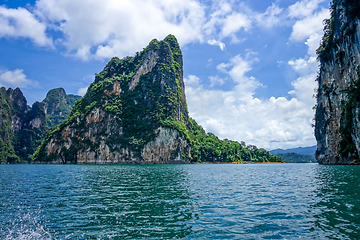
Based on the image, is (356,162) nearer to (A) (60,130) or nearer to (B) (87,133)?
(B) (87,133)

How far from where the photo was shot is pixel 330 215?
11.8 meters

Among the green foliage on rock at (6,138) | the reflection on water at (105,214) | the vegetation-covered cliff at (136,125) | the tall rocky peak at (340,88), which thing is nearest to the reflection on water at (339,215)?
the reflection on water at (105,214)

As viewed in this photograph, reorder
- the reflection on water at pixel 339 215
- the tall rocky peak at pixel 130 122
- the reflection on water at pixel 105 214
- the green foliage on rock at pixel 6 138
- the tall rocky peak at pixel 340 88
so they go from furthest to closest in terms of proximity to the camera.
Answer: the green foliage on rock at pixel 6 138 < the tall rocky peak at pixel 130 122 < the tall rocky peak at pixel 340 88 < the reflection on water at pixel 105 214 < the reflection on water at pixel 339 215

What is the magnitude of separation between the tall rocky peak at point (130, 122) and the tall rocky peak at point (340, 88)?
7736 cm

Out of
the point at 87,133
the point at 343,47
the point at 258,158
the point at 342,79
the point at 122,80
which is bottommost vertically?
the point at 258,158

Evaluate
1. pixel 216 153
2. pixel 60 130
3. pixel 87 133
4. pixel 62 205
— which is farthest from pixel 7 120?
pixel 62 205

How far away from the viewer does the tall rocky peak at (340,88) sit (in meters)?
52.2

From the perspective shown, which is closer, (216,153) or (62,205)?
(62,205)

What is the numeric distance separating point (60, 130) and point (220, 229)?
156 meters

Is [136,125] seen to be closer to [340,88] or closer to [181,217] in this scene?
[340,88]

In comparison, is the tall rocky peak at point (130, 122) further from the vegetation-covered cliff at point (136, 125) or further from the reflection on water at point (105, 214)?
the reflection on water at point (105, 214)

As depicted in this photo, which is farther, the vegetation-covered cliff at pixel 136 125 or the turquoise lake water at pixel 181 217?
the vegetation-covered cliff at pixel 136 125

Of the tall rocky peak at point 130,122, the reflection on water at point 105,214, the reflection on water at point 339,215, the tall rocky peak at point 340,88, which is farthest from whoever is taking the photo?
the tall rocky peak at point 130,122

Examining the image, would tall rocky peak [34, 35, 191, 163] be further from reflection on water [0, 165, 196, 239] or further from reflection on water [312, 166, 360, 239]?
reflection on water [312, 166, 360, 239]
